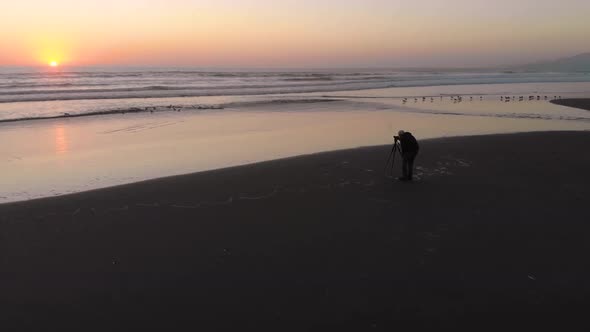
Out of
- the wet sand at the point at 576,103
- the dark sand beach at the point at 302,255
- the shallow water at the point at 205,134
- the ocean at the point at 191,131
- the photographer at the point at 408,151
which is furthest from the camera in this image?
the wet sand at the point at 576,103

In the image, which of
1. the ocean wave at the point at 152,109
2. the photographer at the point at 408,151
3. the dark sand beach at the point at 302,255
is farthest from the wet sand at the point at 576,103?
the photographer at the point at 408,151

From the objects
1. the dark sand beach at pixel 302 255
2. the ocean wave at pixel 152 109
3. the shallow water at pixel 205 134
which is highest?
the ocean wave at pixel 152 109

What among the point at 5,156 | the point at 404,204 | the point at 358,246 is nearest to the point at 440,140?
the point at 404,204

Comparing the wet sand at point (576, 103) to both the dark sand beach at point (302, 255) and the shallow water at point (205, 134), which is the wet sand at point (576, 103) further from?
the dark sand beach at point (302, 255)

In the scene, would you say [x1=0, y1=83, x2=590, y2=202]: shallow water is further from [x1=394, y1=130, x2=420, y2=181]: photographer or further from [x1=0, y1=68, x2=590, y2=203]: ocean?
[x1=394, y1=130, x2=420, y2=181]: photographer

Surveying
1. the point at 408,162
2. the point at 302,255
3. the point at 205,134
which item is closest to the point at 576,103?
the point at 205,134

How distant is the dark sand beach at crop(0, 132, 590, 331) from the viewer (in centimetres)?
486

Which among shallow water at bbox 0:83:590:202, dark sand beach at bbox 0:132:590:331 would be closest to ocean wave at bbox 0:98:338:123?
shallow water at bbox 0:83:590:202

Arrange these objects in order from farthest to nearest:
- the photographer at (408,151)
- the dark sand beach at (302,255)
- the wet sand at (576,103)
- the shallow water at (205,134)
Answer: the wet sand at (576,103), the shallow water at (205,134), the photographer at (408,151), the dark sand beach at (302,255)

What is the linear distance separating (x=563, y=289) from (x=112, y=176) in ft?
29.5

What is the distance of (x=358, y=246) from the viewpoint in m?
6.55

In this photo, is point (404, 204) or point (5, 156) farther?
point (5, 156)

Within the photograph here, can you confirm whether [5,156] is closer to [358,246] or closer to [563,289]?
[358,246]

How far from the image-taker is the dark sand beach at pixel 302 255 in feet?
16.0
